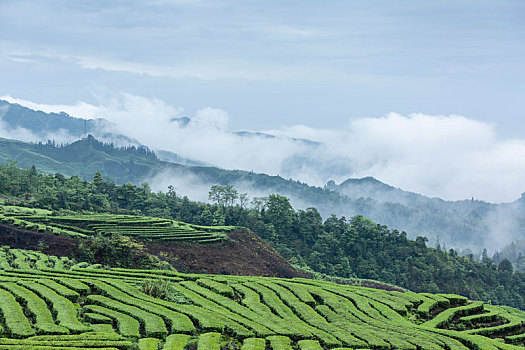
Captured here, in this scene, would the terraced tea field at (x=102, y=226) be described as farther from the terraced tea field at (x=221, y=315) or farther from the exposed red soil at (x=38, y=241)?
the terraced tea field at (x=221, y=315)

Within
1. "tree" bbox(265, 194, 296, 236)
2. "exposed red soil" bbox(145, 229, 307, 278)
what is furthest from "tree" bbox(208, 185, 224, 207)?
"exposed red soil" bbox(145, 229, 307, 278)

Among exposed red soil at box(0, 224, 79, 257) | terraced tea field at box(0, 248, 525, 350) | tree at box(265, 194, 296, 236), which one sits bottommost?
exposed red soil at box(0, 224, 79, 257)

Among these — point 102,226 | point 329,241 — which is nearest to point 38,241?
point 102,226

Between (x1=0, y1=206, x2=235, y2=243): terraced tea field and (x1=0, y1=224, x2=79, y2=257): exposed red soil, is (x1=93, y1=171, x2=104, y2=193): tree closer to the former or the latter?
(x1=0, y1=206, x2=235, y2=243): terraced tea field

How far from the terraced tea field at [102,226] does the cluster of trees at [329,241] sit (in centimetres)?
2291

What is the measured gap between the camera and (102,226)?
64062 millimetres

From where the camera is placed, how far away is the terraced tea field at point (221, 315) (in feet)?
86.2

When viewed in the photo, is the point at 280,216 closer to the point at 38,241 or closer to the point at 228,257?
the point at 228,257

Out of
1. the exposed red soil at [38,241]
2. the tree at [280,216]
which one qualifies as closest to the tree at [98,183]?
the tree at [280,216]

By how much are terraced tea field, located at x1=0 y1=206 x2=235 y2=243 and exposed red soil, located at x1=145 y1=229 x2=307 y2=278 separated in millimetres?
1567

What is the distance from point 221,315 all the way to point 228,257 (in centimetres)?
3393

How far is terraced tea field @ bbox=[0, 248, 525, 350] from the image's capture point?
86.2ft

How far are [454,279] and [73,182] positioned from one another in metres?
69.3

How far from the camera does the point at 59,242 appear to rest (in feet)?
177
